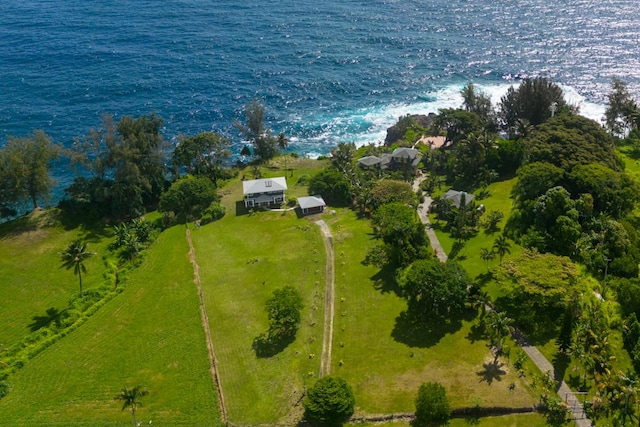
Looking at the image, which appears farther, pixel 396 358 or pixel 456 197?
pixel 456 197

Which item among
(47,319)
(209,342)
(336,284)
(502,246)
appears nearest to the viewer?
(209,342)

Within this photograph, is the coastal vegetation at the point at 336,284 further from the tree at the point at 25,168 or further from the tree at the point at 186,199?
the tree at the point at 186,199

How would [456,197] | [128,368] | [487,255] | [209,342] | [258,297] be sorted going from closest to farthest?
A: 1. [128,368]
2. [209,342]
3. [487,255]
4. [258,297]
5. [456,197]

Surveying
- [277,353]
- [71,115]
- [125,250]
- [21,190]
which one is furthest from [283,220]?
[71,115]

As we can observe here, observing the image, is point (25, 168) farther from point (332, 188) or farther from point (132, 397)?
point (132, 397)

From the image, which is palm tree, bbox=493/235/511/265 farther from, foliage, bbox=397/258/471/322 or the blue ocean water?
the blue ocean water

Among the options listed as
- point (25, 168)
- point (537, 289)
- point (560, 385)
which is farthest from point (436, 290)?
point (25, 168)
